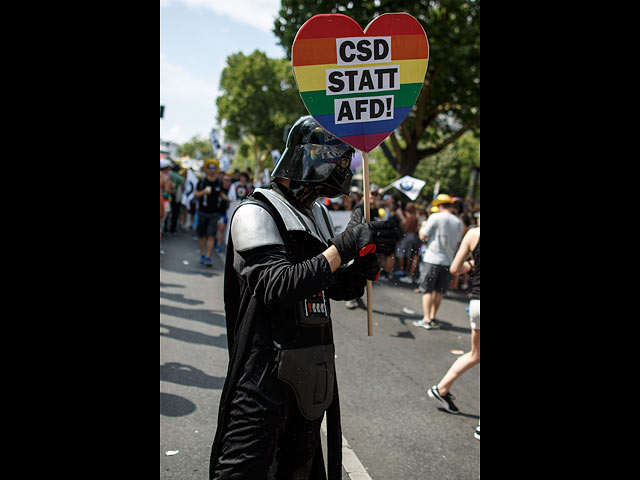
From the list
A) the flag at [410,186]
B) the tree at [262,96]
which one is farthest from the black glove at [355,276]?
the tree at [262,96]

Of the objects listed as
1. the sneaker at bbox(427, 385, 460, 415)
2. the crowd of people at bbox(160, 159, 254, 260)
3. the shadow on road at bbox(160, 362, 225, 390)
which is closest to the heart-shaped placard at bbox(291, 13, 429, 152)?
the sneaker at bbox(427, 385, 460, 415)

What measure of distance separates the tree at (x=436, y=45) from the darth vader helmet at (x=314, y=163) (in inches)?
450

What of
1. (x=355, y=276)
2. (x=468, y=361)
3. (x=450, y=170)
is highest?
(x=450, y=170)

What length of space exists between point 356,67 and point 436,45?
13.4m

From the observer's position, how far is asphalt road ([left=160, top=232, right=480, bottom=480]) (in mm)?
3557

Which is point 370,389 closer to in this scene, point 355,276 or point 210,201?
point 355,276

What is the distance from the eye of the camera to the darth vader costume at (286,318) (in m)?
1.95

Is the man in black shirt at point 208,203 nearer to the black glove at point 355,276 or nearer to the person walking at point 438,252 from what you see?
the person walking at point 438,252

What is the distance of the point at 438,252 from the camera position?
734 cm

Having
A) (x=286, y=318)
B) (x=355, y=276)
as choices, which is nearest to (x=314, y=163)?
(x=355, y=276)
